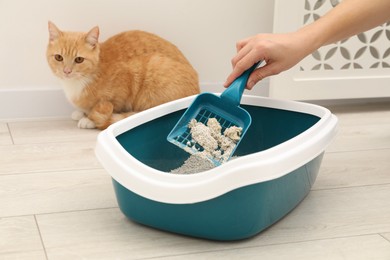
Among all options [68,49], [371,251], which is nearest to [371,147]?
[371,251]

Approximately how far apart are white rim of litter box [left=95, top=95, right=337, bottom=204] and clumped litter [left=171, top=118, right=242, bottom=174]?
5.9 inches

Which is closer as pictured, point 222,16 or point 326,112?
point 326,112

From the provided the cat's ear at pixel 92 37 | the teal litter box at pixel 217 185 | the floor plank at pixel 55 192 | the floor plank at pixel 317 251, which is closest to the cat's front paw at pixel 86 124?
the cat's ear at pixel 92 37

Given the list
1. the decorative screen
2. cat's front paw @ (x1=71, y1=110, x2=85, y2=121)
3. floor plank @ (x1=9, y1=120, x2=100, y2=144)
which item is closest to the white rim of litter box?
floor plank @ (x1=9, y1=120, x2=100, y2=144)

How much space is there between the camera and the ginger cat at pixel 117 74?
163cm

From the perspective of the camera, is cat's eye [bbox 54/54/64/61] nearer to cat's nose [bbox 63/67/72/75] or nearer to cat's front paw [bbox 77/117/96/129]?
cat's nose [bbox 63/67/72/75]

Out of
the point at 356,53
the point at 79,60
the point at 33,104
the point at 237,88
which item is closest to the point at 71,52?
the point at 79,60

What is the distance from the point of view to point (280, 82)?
1810mm

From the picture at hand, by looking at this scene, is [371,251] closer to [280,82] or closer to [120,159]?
[120,159]

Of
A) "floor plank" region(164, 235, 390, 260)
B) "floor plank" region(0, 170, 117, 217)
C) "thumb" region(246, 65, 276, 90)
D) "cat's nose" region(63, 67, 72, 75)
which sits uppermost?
"thumb" region(246, 65, 276, 90)

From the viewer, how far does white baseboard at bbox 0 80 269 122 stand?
176cm

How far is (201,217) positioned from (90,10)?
0.98 m

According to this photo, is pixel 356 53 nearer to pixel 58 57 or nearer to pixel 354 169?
pixel 354 169

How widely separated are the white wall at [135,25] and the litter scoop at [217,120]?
0.67 meters
